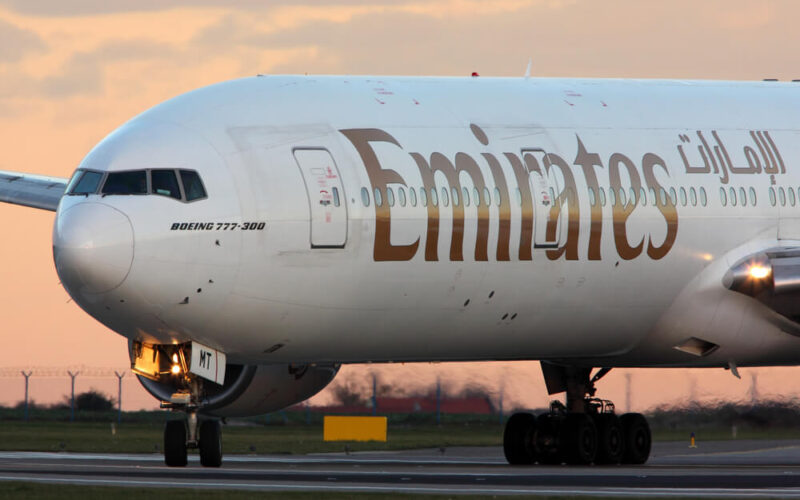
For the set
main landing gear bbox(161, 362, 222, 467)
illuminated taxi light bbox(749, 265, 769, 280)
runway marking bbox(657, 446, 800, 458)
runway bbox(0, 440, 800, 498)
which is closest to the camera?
runway bbox(0, 440, 800, 498)

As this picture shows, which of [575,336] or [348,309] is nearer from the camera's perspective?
[348,309]

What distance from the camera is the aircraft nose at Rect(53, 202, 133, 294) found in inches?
966

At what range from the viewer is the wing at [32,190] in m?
32.9

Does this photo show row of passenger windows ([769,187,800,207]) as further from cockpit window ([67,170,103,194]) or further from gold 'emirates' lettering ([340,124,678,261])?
cockpit window ([67,170,103,194])

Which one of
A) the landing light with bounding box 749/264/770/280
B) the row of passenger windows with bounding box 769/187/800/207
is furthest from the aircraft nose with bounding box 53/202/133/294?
the row of passenger windows with bounding box 769/187/800/207

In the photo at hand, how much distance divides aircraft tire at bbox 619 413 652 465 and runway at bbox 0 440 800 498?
0.92ft

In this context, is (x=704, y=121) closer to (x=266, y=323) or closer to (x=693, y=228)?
(x=693, y=228)

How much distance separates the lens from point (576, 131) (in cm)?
2981

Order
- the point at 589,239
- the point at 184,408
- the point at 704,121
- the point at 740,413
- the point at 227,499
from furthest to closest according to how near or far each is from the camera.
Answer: the point at 740,413 → the point at 704,121 → the point at 589,239 → the point at 184,408 → the point at 227,499

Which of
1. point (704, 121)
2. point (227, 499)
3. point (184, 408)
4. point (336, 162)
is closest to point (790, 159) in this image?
point (704, 121)

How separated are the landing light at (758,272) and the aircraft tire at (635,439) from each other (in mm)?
4117

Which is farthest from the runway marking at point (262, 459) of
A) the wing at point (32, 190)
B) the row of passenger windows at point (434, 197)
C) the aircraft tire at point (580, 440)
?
the row of passenger windows at point (434, 197)

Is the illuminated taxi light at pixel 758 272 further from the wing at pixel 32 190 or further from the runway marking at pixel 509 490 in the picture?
the wing at pixel 32 190

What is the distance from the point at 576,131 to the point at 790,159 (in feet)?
14.3
